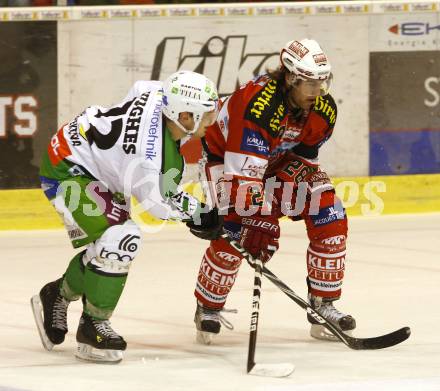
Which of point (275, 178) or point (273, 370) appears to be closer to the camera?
point (273, 370)

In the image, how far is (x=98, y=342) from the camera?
600cm

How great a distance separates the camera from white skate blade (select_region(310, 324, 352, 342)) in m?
6.66

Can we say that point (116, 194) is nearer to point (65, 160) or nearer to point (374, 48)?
point (65, 160)

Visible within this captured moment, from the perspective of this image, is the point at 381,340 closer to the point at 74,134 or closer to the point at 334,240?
the point at 334,240

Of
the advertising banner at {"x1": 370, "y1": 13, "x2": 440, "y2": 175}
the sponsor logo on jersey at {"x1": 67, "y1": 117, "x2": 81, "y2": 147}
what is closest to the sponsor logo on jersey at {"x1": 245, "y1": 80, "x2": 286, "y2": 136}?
the sponsor logo on jersey at {"x1": 67, "y1": 117, "x2": 81, "y2": 147}

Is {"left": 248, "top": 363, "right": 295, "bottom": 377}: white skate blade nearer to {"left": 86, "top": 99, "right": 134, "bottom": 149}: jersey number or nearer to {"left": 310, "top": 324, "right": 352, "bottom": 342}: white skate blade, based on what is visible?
{"left": 310, "top": 324, "right": 352, "bottom": 342}: white skate blade

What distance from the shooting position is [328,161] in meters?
10.2

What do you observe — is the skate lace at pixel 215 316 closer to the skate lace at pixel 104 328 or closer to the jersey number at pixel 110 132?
the skate lace at pixel 104 328

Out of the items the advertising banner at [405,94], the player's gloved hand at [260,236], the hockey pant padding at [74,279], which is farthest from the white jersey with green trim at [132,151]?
the advertising banner at [405,94]

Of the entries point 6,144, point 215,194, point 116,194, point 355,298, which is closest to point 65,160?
point 116,194

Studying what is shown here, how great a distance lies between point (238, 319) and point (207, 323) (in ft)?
1.86

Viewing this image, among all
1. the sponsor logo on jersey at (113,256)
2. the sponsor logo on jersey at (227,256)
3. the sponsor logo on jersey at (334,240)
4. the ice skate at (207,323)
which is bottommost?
the ice skate at (207,323)

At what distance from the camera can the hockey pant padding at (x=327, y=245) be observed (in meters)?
6.62

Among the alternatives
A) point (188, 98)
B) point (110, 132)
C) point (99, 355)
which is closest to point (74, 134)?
point (110, 132)
